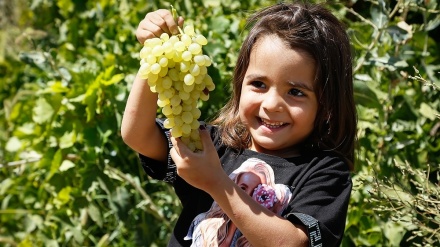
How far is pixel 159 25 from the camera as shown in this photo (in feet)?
5.39

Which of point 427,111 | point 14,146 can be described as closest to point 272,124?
point 427,111

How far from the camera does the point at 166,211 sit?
2.88 metres

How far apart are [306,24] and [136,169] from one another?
131 centimetres

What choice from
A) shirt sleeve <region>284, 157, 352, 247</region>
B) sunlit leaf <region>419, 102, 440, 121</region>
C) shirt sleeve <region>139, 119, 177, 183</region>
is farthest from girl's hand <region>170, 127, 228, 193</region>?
sunlit leaf <region>419, 102, 440, 121</region>

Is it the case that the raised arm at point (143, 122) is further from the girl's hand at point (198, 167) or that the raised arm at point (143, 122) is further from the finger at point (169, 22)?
the girl's hand at point (198, 167)

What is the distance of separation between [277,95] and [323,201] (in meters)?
0.23

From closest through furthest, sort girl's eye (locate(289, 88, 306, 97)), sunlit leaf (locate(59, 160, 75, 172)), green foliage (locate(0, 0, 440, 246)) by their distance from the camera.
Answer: girl's eye (locate(289, 88, 306, 97))
green foliage (locate(0, 0, 440, 246))
sunlit leaf (locate(59, 160, 75, 172))

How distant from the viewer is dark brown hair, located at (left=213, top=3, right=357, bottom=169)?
1.75 m

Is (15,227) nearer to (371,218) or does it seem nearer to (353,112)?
(371,218)

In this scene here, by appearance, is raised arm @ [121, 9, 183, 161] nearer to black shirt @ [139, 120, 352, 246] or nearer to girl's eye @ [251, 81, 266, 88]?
black shirt @ [139, 120, 352, 246]

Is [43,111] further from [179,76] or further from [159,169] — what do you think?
[179,76]

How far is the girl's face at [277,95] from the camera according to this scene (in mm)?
1704

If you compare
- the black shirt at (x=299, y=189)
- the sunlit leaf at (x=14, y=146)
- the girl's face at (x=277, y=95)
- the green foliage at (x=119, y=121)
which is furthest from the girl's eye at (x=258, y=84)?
the sunlit leaf at (x=14, y=146)

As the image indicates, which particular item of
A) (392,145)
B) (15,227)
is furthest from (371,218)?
(15,227)
